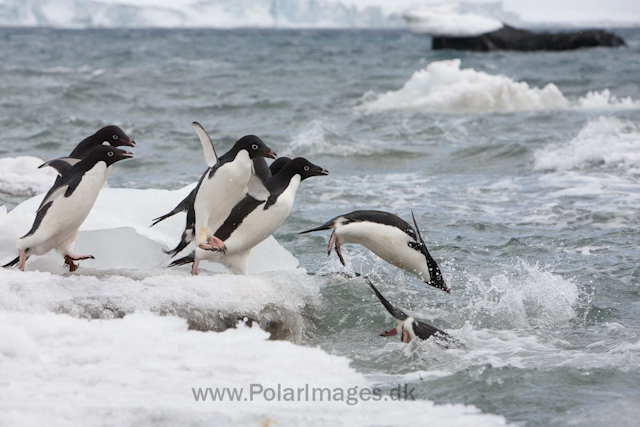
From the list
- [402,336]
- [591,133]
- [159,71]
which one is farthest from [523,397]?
[159,71]

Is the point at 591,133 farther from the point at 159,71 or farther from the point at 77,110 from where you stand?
the point at 159,71

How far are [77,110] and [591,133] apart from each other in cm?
903

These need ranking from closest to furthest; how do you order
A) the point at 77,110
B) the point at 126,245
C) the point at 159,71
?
the point at 126,245, the point at 77,110, the point at 159,71

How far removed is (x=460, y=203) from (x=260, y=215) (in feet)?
12.6

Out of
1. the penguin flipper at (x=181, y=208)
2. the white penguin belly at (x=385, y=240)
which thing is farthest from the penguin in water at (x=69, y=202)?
the white penguin belly at (x=385, y=240)

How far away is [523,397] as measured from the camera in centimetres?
323

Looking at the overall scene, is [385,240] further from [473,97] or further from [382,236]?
[473,97]

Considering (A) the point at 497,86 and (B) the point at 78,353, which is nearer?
(B) the point at 78,353

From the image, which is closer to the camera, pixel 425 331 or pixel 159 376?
pixel 159 376

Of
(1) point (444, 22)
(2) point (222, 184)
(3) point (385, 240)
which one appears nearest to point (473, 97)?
(3) point (385, 240)

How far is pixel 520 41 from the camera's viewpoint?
3831cm

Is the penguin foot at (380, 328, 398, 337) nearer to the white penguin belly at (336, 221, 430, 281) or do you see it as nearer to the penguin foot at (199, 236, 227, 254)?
the white penguin belly at (336, 221, 430, 281)

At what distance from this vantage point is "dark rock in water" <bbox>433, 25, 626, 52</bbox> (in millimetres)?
37469

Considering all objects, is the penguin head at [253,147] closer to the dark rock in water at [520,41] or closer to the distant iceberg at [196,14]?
the dark rock in water at [520,41]
